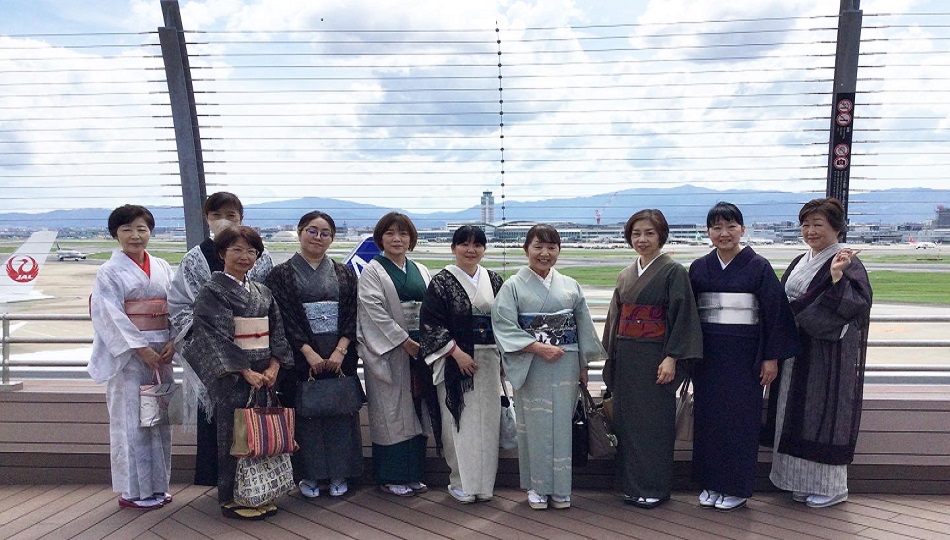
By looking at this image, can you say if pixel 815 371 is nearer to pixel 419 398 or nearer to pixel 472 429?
pixel 472 429

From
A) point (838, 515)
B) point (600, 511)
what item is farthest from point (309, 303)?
point (838, 515)

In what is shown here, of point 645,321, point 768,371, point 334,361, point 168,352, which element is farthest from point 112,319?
point 768,371

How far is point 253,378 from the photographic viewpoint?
11.7 ft

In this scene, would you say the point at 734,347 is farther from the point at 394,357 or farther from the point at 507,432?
the point at 394,357

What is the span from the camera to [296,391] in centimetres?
381

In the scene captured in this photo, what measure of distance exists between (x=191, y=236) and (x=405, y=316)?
1551 millimetres

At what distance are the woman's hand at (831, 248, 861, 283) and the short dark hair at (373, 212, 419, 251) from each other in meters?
2.11

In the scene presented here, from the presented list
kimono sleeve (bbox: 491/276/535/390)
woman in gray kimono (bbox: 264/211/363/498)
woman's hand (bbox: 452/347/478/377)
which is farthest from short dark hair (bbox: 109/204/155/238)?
kimono sleeve (bbox: 491/276/535/390)

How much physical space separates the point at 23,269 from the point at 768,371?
1769cm

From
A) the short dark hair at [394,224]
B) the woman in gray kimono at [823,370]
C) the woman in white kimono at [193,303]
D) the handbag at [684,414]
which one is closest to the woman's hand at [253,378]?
the woman in white kimono at [193,303]

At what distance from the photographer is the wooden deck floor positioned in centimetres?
342

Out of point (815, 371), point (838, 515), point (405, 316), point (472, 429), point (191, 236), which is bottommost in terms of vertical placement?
point (838, 515)

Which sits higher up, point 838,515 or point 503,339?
point 503,339

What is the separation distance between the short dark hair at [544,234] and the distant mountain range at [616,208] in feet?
1.60
